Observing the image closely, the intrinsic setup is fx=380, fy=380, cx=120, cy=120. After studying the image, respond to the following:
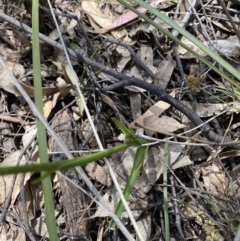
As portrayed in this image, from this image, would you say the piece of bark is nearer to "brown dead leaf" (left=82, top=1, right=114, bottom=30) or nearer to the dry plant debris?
the dry plant debris

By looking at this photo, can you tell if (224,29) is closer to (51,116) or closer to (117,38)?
(117,38)

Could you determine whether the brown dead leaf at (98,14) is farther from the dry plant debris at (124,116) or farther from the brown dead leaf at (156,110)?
the brown dead leaf at (156,110)

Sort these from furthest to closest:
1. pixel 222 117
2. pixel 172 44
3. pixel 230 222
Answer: pixel 172 44 → pixel 222 117 → pixel 230 222

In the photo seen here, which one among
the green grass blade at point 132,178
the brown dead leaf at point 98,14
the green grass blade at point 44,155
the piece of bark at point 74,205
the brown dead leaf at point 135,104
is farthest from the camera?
the brown dead leaf at point 98,14

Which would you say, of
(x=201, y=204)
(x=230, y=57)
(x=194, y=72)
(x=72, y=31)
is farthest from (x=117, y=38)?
(x=201, y=204)

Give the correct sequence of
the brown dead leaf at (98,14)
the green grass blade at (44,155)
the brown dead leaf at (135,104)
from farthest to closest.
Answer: the brown dead leaf at (98,14) < the brown dead leaf at (135,104) < the green grass blade at (44,155)

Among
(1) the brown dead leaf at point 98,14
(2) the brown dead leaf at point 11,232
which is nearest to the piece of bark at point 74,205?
(2) the brown dead leaf at point 11,232

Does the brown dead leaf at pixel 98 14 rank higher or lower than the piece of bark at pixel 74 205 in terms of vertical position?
higher

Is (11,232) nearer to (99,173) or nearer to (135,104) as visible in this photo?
(99,173)

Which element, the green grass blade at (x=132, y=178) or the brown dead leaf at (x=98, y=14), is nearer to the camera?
the green grass blade at (x=132, y=178)

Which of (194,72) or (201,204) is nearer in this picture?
(201,204)
